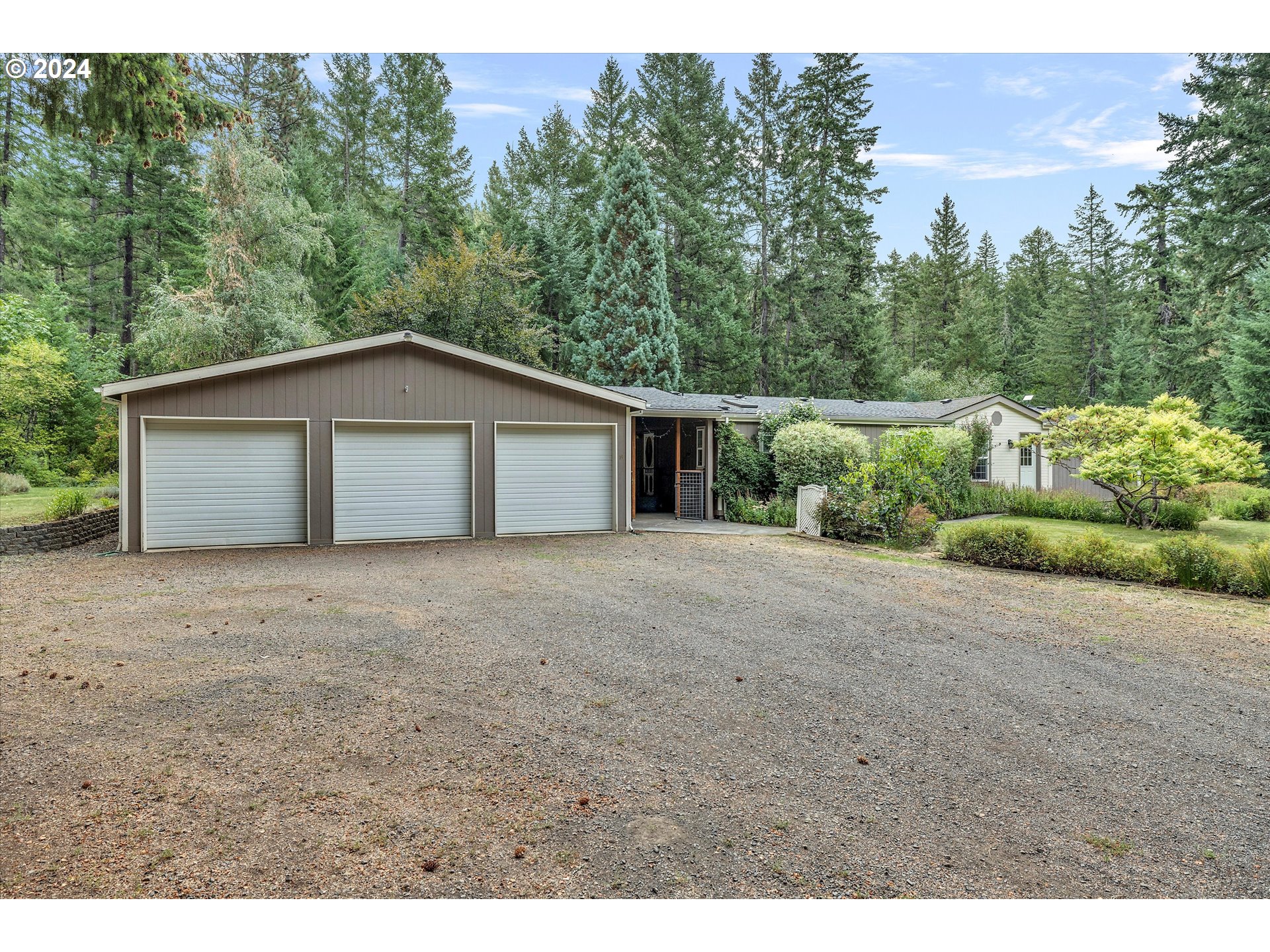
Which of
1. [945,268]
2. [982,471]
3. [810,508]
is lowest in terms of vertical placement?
[810,508]

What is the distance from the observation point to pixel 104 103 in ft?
15.9

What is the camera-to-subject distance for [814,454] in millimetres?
13961

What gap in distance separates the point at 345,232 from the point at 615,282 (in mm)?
10145

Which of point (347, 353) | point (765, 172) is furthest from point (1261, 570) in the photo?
point (765, 172)

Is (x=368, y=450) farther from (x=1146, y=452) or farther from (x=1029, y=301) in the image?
(x=1029, y=301)

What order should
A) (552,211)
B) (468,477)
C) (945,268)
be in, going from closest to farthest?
(468,477), (552,211), (945,268)

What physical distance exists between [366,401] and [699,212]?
822 inches

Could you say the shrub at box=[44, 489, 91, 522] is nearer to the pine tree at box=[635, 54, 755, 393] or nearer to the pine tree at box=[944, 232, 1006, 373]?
the pine tree at box=[635, 54, 755, 393]

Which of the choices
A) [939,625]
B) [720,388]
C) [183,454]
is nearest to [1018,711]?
[939,625]

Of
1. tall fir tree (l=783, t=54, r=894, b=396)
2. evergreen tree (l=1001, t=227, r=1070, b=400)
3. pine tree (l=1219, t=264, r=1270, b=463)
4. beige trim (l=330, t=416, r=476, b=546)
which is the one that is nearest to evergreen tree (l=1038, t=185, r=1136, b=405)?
evergreen tree (l=1001, t=227, r=1070, b=400)

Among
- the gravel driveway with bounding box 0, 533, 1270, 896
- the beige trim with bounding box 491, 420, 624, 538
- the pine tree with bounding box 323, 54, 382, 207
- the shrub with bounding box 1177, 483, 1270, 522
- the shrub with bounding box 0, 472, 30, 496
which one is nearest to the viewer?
the gravel driveway with bounding box 0, 533, 1270, 896

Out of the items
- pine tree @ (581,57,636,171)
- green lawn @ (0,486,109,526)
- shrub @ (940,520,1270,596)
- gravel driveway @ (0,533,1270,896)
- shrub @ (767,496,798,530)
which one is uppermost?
pine tree @ (581,57,636,171)

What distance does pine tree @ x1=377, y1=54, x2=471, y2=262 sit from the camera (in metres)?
28.5

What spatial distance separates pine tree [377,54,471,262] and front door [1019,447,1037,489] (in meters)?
22.5
